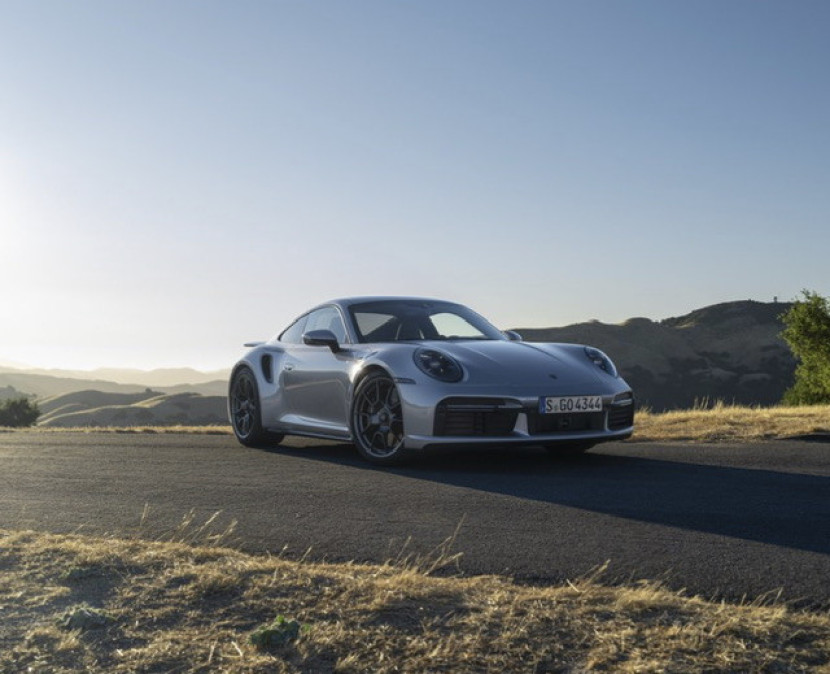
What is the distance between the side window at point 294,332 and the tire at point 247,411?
1.74 ft

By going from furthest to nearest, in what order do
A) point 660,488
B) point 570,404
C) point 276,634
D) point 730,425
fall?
point 730,425
point 570,404
point 660,488
point 276,634

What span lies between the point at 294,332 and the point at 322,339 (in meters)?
1.61

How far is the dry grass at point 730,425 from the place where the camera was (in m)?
9.95

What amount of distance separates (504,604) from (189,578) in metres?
1.36

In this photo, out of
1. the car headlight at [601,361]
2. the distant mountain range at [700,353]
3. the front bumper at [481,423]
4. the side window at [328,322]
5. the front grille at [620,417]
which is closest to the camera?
the front bumper at [481,423]

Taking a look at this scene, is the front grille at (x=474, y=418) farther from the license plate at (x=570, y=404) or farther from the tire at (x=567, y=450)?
the tire at (x=567, y=450)

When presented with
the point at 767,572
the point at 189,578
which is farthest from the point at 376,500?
the point at 767,572

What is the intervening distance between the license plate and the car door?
5.95 ft

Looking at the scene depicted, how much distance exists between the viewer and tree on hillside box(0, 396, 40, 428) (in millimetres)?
65188

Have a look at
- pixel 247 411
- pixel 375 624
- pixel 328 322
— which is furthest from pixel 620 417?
pixel 375 624

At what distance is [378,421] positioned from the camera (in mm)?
8094

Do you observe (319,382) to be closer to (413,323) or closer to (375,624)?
(413,323)

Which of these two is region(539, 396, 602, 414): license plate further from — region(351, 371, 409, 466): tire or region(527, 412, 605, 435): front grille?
region(351, 371, 409, 466): tire

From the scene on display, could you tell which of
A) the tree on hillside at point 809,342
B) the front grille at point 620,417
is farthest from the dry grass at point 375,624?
the tree on hillside at point 809,342
